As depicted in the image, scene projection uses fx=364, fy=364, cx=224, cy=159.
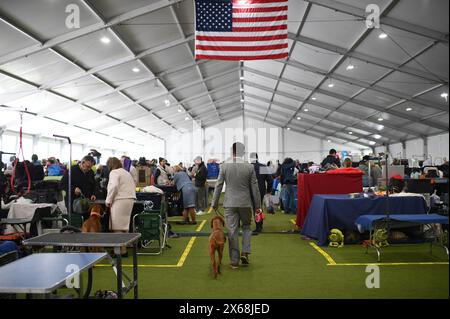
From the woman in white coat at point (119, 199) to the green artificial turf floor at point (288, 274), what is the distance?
1.94 feet

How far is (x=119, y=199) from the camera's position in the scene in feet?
17.7

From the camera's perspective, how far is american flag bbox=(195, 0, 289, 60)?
22.2 ft

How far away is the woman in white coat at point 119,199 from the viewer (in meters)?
5.36

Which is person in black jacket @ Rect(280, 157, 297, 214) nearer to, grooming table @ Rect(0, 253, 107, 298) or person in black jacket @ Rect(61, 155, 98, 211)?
person in black jacket @ Rect(61, 155, 98, 211)

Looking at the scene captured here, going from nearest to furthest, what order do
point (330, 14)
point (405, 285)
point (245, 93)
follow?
point (405, 285) < point (330, 14) < point (245, 93)

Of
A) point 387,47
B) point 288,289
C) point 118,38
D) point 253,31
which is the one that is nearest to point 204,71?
point 118,38

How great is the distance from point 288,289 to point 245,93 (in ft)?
70.2

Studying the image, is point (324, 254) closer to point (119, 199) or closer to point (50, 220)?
point (119, 199)

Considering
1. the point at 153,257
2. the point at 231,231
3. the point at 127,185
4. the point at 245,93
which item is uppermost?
the point at 245,93

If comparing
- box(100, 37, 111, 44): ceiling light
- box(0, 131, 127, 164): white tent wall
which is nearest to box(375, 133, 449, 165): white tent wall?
box(100, 37, 111, 44): ceiling light

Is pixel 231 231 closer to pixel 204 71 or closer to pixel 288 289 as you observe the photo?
pixel 288 289

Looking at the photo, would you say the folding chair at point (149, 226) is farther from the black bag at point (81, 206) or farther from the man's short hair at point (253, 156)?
the man's short hair at point (253, 156)

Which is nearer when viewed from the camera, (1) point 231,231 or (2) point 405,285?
(2) point 405,285

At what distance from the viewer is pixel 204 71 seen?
1719 centimetres
